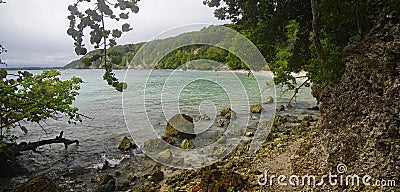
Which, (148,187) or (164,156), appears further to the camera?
(164,156)

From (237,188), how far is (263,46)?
6084mm

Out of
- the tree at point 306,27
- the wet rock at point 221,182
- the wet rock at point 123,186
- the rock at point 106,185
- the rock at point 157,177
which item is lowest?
the wet rock at point 123,186

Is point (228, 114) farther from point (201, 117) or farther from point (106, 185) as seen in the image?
point (106, 185)

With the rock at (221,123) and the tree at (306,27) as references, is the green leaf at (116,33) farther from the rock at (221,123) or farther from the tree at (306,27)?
the rock at (221,123)

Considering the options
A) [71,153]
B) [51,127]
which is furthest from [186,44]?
[51,127]

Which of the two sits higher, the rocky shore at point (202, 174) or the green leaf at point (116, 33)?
the green leaf at point (116, 33)

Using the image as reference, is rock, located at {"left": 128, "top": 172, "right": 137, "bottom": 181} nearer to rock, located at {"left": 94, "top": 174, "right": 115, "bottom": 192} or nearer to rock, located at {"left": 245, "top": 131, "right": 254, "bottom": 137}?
rock, located at {"left": 94, "top": 174, "right": 115, "bottom": 192}

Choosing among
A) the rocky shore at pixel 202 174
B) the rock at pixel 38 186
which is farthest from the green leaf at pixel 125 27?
the rock at pixel 38 186

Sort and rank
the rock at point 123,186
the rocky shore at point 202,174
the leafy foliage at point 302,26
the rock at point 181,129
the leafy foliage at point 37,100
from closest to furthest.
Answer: the leafy foliage at point 302,26 → the rocky shore at point 202,174 → the leafy foliage at point 37,100 → the rock at point 123,186 → the rock at point 181,129

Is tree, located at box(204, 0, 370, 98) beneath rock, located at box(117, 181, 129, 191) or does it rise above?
above

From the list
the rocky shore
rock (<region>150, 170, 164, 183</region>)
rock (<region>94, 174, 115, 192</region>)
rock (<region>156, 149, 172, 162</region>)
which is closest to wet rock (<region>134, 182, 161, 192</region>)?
the rocky shore

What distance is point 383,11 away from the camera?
18.9 feet

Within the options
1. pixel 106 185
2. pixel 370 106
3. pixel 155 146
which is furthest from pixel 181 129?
pixel 370 106

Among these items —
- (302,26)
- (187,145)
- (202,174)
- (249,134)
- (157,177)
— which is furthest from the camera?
(249,134)
